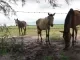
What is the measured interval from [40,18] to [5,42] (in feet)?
14.5

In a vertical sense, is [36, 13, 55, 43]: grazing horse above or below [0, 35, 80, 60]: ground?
above

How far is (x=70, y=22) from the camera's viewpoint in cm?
1301

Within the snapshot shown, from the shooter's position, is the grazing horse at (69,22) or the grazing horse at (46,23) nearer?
the grazing horse at (69,22)

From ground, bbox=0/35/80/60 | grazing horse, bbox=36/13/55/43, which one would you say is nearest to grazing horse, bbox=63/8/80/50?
ground, bbox=0/35/80/60

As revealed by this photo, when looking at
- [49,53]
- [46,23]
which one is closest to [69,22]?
[49,53]

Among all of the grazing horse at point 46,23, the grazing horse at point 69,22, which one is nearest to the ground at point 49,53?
the grazing horse at point 69,22

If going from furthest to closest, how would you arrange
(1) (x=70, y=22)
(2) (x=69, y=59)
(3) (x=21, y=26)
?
(3) (x=21, y=26) → (1) (x=70, y=22) → (2) (x=69, y=59)

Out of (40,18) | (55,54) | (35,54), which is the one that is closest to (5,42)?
(35,54)

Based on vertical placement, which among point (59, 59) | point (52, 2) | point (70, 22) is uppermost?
point (52, 2)

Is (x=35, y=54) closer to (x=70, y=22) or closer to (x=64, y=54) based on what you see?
(x=64, y=54)

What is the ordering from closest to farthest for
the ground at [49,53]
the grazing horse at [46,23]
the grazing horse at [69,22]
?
the ground at [49,53] → the grazing horse at [69,22] → the grazing horse at [46,23]

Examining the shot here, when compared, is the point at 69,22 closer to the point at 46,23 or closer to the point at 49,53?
the point at 49,53

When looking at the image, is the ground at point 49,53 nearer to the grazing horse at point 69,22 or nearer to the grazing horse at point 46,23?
the grazing horse at point 69,22

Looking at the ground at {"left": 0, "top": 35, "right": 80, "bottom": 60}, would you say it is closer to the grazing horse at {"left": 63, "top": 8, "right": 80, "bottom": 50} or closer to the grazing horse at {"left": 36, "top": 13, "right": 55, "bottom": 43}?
the grazing horse at {"left": 63, "top": 8, "right": 80, "bottom": 50}
